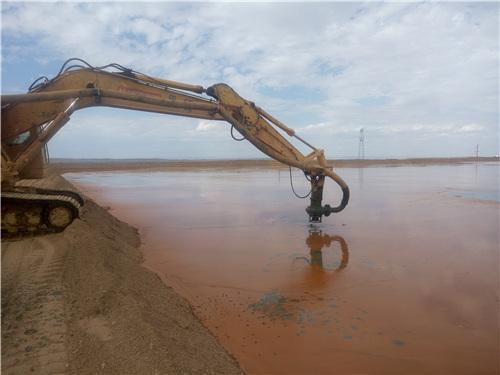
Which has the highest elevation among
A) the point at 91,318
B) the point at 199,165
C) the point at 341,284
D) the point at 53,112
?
the point at 53,112

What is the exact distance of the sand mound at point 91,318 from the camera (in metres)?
3.47

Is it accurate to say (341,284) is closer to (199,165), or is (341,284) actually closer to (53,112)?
(53,112)

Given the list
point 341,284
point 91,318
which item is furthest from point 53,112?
point 341,284

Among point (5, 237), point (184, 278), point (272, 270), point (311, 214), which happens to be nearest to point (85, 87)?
point (5, 237)

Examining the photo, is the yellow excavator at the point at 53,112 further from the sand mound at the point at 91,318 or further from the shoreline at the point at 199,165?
the shoreline at the point at 199,165

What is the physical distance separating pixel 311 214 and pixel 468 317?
6819 mm

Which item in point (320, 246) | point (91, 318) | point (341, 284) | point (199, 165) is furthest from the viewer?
point (199, 165)

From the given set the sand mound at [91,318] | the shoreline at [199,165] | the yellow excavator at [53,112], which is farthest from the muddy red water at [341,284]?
the shoreline at [199,165]

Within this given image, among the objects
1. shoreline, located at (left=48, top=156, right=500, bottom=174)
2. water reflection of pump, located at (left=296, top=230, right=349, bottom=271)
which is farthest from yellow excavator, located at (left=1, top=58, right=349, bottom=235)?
shoreline, located at (left=48, top=156, right=500, bottom=174)

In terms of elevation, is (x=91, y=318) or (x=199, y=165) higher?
(x=199, y=165)

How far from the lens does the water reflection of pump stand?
8062 mm

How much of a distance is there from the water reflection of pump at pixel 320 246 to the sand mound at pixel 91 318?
328 centimetres

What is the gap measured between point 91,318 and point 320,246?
6284mm

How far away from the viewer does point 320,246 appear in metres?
9.50
